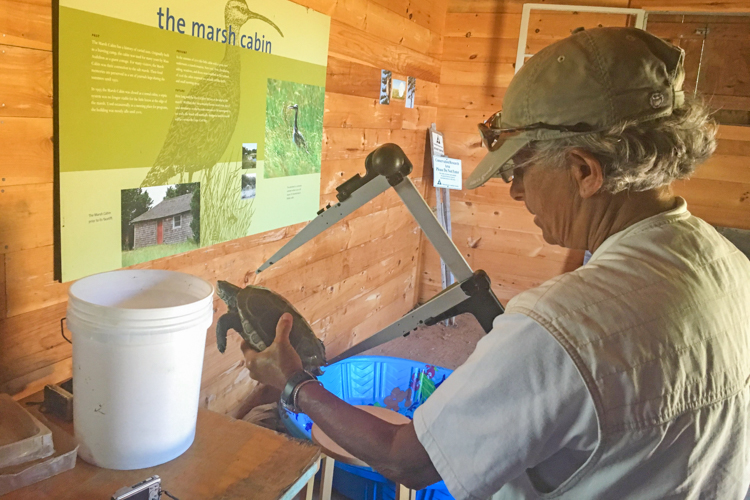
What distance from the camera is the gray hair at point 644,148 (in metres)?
0.86

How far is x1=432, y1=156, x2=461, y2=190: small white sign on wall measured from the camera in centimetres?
357

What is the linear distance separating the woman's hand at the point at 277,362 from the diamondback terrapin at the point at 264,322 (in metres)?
0.04

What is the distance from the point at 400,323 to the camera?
1.37 meters

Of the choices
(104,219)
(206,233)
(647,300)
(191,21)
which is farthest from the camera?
(206,233)

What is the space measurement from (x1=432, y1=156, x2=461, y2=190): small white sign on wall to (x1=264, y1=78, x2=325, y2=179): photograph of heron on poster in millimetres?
1402

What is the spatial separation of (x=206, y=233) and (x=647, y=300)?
1.32 m

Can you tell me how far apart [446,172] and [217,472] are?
2.88 metres

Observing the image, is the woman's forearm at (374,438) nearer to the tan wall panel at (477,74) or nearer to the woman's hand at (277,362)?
the woman's hand at (277,362)

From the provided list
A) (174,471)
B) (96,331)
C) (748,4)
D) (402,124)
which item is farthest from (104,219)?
(748,4)

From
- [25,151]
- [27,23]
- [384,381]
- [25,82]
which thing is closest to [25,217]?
[25,151]

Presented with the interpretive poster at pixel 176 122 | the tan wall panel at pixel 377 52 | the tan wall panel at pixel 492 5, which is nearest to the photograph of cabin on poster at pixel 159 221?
the interpretive poster at pixel 176 122

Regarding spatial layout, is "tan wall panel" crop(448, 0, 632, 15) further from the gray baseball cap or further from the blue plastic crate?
the gray baseball cap

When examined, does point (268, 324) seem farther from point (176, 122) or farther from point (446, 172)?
point (446, 172)

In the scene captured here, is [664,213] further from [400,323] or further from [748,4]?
[748,4]
